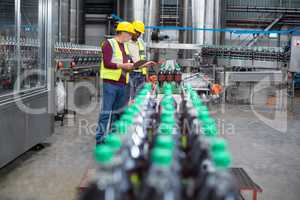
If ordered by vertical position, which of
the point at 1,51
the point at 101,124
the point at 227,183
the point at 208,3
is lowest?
the point at 101,124

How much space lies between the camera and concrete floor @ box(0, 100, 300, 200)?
292 cm

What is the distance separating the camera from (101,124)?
3643mm

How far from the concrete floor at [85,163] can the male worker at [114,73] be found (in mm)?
505

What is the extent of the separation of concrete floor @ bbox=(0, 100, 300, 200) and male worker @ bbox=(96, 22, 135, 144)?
1.66 feet

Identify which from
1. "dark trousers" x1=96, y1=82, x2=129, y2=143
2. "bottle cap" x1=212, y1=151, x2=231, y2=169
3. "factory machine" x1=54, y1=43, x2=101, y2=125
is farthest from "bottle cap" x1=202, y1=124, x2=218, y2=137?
"factory machine" x1=54, y1=43, x2=101, y2=125

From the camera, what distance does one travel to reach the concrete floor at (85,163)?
2.92m

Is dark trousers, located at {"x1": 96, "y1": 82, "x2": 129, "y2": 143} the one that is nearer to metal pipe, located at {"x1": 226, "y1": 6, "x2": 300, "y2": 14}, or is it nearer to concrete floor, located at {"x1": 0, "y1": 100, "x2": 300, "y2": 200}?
concrete floor, located at {"x1": 0, "y1": 100, "x2": 300, "y2": 200}

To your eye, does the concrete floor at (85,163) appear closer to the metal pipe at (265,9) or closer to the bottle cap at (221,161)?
the bottle cap at (221,161)

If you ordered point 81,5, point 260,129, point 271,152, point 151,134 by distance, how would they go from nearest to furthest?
point 151,134 < point 271,152 < point 260,129 < point 81,5

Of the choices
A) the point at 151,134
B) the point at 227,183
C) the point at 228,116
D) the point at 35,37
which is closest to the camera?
the point at 227,183

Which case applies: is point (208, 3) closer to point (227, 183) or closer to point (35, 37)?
point (35, 37)

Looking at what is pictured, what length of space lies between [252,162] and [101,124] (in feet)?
5.35

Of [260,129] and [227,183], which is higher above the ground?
[227,183]

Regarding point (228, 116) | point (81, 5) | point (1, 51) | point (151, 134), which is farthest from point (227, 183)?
point (81, 5)
